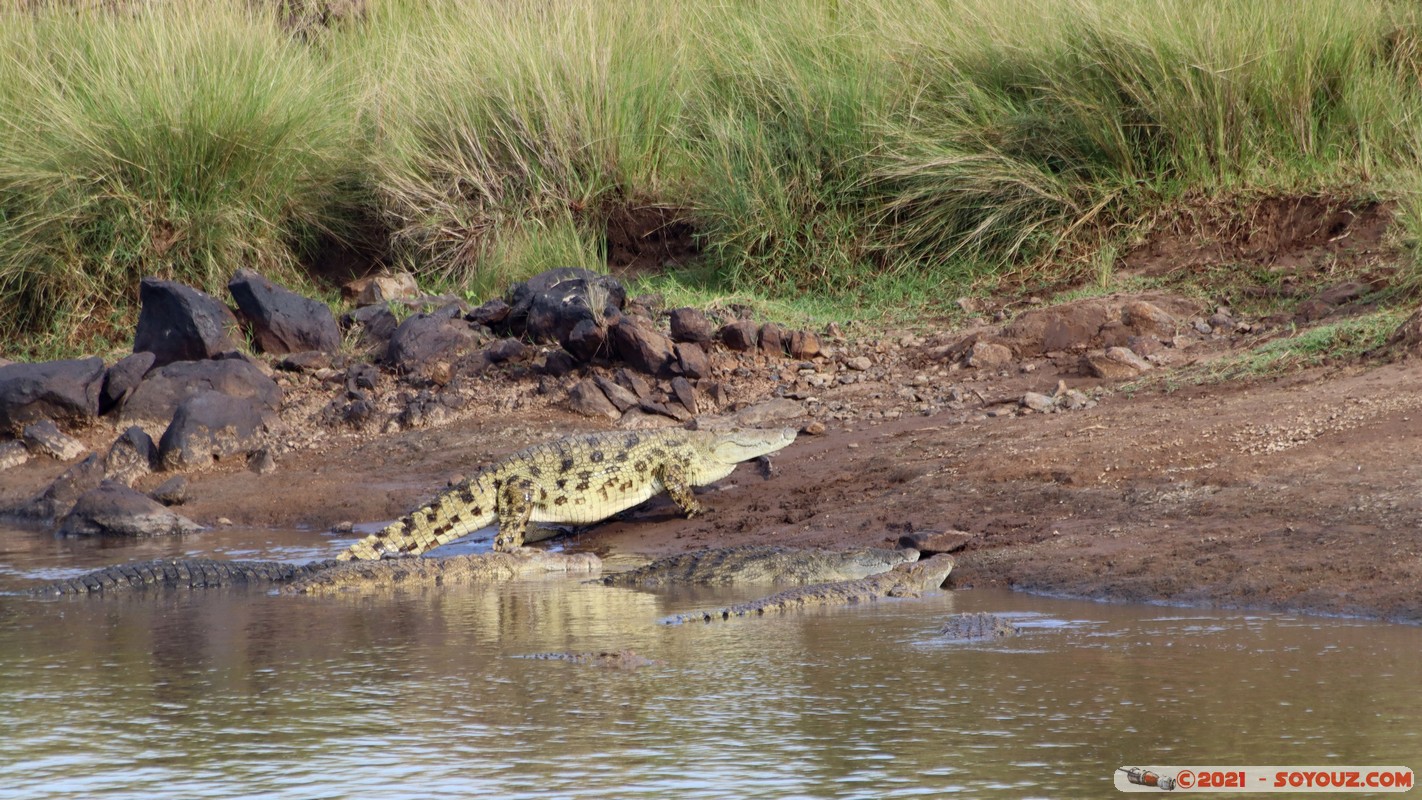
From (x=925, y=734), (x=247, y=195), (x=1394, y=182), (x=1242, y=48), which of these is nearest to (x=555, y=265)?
(x=247, y=195)

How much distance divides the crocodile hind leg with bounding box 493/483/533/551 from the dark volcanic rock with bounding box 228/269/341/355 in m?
3.51

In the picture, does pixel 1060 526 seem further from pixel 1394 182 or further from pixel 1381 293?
pixel 1394 182

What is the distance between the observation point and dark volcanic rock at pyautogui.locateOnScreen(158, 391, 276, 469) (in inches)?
334

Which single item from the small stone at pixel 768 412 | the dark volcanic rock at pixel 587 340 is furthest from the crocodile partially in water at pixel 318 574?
the dark volcanic rock at pixel 587 340

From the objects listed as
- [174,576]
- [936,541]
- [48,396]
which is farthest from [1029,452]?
[48,396]

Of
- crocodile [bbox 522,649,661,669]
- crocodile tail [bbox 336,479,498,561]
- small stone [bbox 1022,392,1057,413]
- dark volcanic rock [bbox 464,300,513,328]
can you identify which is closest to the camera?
crocodile [bbox 522,649,661,669]

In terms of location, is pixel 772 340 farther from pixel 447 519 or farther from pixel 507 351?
pixel 447 519

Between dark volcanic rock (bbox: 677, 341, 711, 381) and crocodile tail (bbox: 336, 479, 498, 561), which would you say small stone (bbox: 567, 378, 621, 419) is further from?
crocodile tail (bbox: 336, 479, 498, 561)

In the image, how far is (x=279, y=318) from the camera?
9.77 metres

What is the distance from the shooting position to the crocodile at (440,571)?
5.83 meters

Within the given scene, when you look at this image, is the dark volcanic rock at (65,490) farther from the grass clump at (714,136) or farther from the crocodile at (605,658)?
the crocodile at (605,658)

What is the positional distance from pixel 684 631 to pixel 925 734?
4.60ft

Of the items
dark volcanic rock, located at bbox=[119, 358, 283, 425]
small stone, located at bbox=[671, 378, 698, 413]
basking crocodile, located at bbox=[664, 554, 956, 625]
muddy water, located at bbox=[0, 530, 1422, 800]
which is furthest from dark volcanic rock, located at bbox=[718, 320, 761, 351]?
muddy water, located at bbox=[0, 530, 1422, 800]

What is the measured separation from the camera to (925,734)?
3.49 metres
